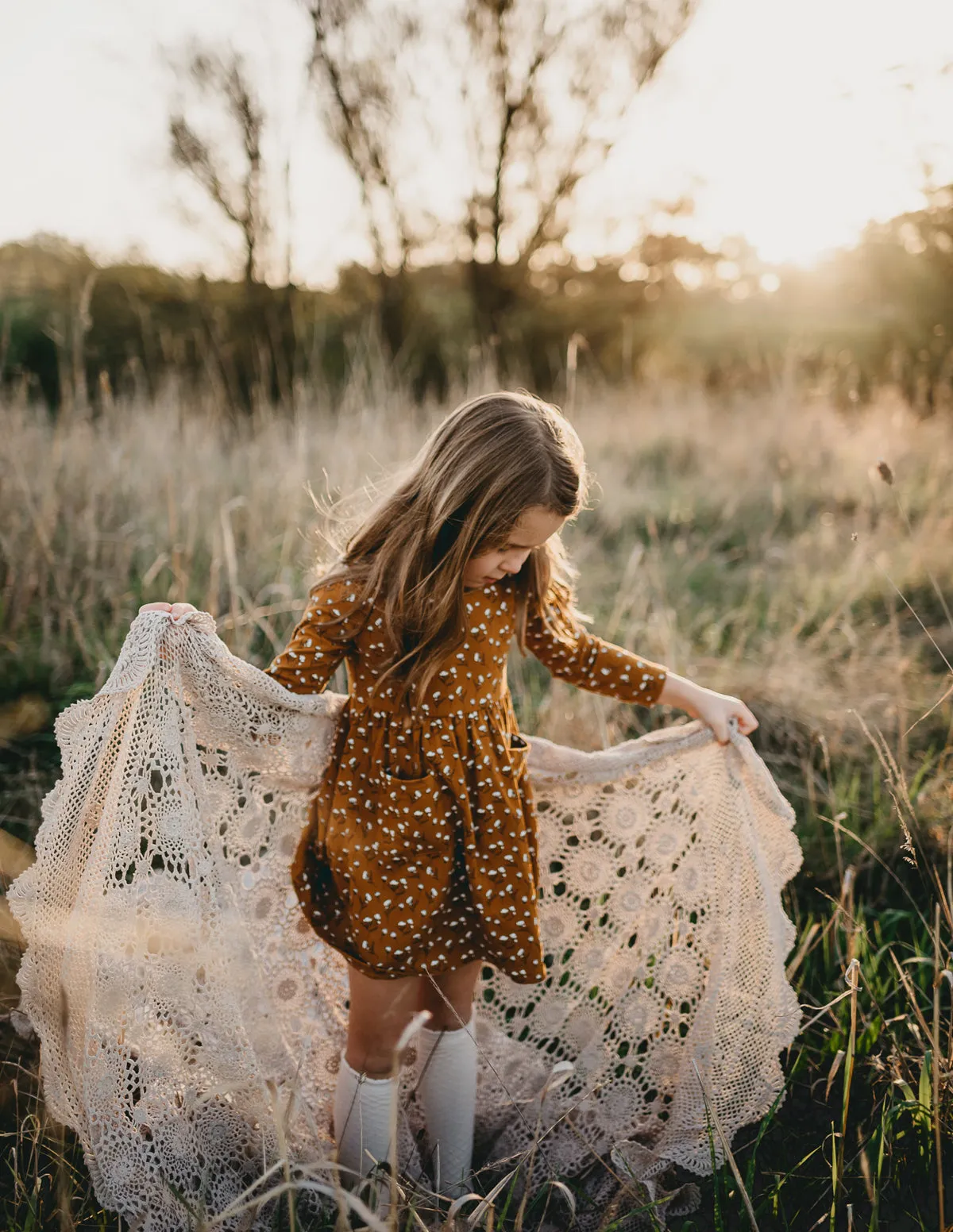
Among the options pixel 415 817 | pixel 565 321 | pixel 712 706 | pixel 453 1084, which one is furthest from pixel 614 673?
pixel 565 321

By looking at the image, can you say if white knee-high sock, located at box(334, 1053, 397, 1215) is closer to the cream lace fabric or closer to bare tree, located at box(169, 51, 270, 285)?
the cream lace fabric

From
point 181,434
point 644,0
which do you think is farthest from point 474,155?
point 181,434

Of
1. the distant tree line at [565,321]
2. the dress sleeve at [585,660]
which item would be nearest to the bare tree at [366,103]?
the distant tree line at [565,321]

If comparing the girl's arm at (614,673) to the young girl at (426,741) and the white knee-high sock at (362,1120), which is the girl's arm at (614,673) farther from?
the white knee-high sock at (362,1120)

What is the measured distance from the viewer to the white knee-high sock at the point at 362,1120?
60.2 inches

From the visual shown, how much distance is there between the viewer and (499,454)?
1459 millimetres

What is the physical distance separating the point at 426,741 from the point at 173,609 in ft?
1.57

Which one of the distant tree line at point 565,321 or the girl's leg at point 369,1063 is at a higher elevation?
the distant tree line at point 565,321

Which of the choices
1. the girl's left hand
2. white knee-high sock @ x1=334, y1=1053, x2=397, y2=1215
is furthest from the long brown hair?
white knee-high sock @ x1=334, y1=1053, x2=397, y2=1215

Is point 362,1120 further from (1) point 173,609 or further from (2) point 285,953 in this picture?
(1) point 173,609

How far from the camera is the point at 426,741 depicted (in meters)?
1.50

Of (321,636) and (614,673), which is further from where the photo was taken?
(614,673)

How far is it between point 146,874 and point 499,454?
2.90 ft

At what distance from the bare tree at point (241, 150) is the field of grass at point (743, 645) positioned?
1919 millimetres
